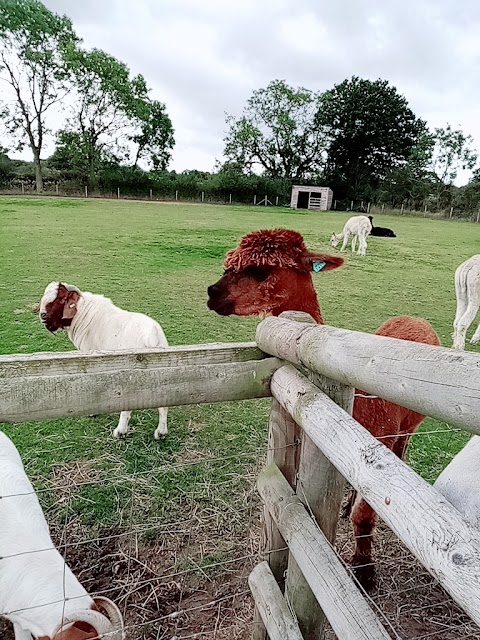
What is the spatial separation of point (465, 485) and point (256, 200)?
39695 mm

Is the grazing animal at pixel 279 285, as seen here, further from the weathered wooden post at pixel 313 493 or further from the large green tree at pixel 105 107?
the large green tree at pixel 105 107

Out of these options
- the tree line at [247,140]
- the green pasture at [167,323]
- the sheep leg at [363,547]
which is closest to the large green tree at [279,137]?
the tree line at [247,140]

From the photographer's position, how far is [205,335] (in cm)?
601

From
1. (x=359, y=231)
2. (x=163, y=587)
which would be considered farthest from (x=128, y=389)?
(x=359, y=231)

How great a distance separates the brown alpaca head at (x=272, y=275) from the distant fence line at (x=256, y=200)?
33707mm

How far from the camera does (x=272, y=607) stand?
61.5 inches

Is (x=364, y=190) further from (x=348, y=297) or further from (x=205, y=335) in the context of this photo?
(x=205, y=335)

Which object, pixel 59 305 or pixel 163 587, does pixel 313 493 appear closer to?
pixel 163 587

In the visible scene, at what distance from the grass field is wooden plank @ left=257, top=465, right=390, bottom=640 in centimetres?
22

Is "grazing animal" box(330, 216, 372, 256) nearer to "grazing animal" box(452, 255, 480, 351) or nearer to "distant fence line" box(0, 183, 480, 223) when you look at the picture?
"grazing animal" box(452, 255, 480, 351)

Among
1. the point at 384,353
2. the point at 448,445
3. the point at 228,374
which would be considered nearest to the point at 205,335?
the point at 448,445

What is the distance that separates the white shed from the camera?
38188 mm

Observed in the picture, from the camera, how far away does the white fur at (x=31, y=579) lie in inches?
62.4

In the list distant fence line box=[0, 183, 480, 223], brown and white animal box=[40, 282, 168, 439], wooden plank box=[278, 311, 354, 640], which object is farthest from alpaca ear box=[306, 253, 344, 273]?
distant fence line box=[0, 183, 480, 223]
